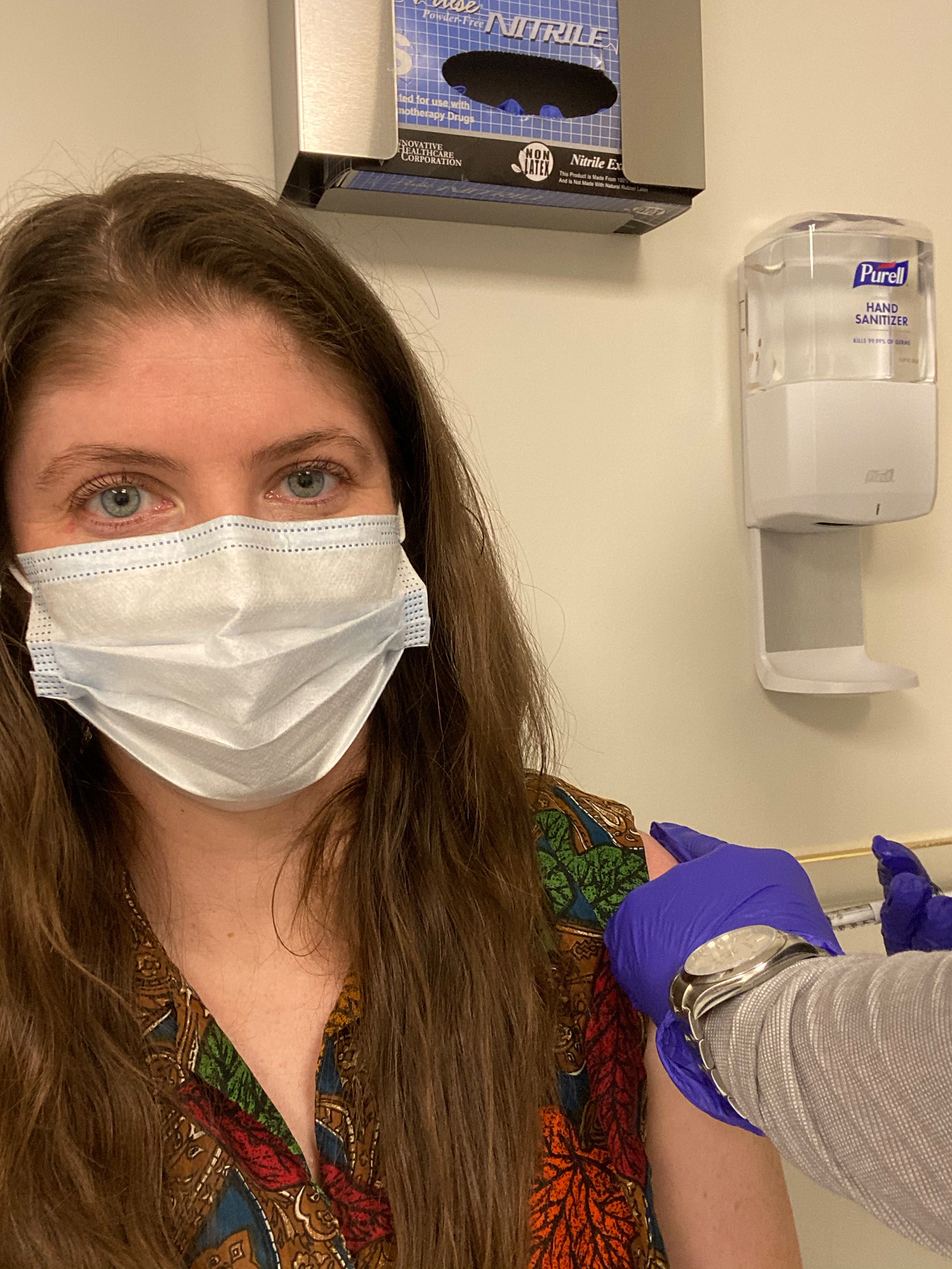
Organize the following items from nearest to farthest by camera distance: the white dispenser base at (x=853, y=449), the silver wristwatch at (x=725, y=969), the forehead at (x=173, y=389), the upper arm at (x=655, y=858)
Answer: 1. the silver wristwatch at (x=725, y=969)
2. the forehead at (x=173, y=389)
3. the upper arm at (x=655, y=858)
4. the white dispenser base at (x=853, y=449)

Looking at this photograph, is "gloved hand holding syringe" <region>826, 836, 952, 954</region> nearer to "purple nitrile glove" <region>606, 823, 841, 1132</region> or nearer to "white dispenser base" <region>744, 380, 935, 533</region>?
"purple nitrile glove" <region>606, 823, 841, 1132</region>

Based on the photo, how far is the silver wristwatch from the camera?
708mm

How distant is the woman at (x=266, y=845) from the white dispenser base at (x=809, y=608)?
0.57 metres

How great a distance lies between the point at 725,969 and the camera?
2.39ft

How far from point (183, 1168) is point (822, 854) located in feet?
3.30

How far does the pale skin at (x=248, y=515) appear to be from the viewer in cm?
82

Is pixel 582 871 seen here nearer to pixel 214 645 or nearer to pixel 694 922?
pixel 694 922

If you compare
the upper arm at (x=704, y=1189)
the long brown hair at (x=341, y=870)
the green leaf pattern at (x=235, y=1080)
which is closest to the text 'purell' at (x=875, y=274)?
the long brown hair at (x=341, y=870)

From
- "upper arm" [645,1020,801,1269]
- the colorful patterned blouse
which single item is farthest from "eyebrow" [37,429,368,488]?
→ "upper arm" [645,1020,801,1269]

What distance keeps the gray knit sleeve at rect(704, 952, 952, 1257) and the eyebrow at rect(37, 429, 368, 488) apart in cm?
57

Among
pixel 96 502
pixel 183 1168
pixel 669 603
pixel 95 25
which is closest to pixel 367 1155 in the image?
pixel 183 1168

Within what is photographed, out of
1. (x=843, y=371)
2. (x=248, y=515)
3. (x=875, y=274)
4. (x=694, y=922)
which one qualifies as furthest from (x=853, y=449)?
(x=248, y=515)

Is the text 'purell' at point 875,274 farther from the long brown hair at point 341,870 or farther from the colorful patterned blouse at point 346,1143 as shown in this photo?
the colorful patterned blouse at point 346,1143

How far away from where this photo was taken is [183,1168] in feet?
2.59
